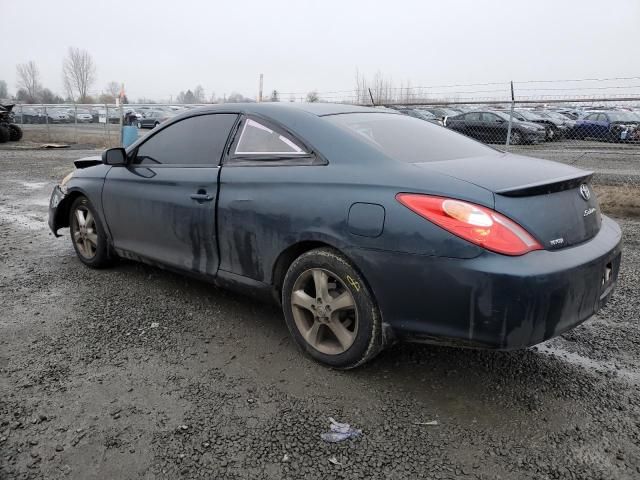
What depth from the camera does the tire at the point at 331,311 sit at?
2637mm

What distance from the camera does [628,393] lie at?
8.79 ft

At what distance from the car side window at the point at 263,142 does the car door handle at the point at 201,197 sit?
0.32 metres

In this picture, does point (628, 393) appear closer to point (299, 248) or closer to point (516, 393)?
point (516, 393)

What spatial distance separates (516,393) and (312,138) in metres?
1.71

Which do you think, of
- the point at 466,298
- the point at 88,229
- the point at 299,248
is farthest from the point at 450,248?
the point at 88,229

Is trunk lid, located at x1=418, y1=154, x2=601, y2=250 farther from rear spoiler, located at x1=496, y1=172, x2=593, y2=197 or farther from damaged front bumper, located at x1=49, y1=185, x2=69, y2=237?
damaged front bumper, located at x1=49, y1=185, x2=69, y2=237

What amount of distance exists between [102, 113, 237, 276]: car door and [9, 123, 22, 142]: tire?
788 inches

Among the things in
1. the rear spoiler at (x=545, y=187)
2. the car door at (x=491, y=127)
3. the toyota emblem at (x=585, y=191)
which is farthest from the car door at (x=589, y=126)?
the rear spoiler at (x=545, y=187)

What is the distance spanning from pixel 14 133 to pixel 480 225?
916 inches

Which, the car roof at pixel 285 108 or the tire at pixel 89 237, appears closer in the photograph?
the car roof at pixel 285 108

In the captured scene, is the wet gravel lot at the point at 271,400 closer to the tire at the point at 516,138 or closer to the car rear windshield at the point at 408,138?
the car rear windshield at the point at 408,138

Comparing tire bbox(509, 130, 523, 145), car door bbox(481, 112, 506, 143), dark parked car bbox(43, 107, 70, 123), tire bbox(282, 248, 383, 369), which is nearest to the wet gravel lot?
tire bbox(282, 248, 383, 369)

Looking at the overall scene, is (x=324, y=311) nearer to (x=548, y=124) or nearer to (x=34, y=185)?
(x=34, y=185)

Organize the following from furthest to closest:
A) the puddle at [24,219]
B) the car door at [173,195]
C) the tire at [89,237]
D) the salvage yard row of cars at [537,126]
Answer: the salvage yard row of cars at [537,126] → the puddle at [24,219] → the tire at [89,237] → the car door at [173,195]
